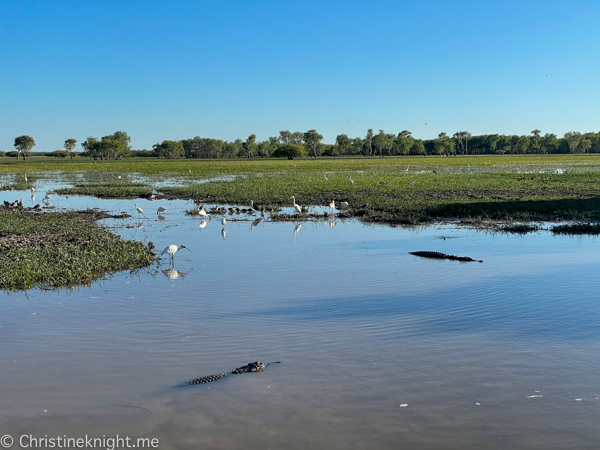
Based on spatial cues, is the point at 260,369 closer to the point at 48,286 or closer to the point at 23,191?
the point at 48,286

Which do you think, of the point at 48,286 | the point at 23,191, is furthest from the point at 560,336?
the point at 23,191

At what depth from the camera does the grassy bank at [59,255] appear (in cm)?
998

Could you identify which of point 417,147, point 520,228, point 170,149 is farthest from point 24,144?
point 520,228

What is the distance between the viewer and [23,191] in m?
34.0

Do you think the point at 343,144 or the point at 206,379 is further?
the point at 343,144

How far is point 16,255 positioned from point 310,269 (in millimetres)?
6286

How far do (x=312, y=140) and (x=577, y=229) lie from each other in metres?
149

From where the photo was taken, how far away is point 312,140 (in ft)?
535

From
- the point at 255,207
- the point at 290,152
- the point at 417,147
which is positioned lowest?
the point at 255,207

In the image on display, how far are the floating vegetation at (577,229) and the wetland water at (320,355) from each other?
14.5 feet

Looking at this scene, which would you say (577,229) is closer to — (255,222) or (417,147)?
(255,222)

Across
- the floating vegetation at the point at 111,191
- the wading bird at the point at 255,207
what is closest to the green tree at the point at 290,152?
the floating vegetation at the point at 111,191

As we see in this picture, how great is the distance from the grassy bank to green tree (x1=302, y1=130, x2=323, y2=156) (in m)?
149

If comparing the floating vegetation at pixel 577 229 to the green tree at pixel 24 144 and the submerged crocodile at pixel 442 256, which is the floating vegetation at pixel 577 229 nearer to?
the submerged crocodile at pixel 442 256
